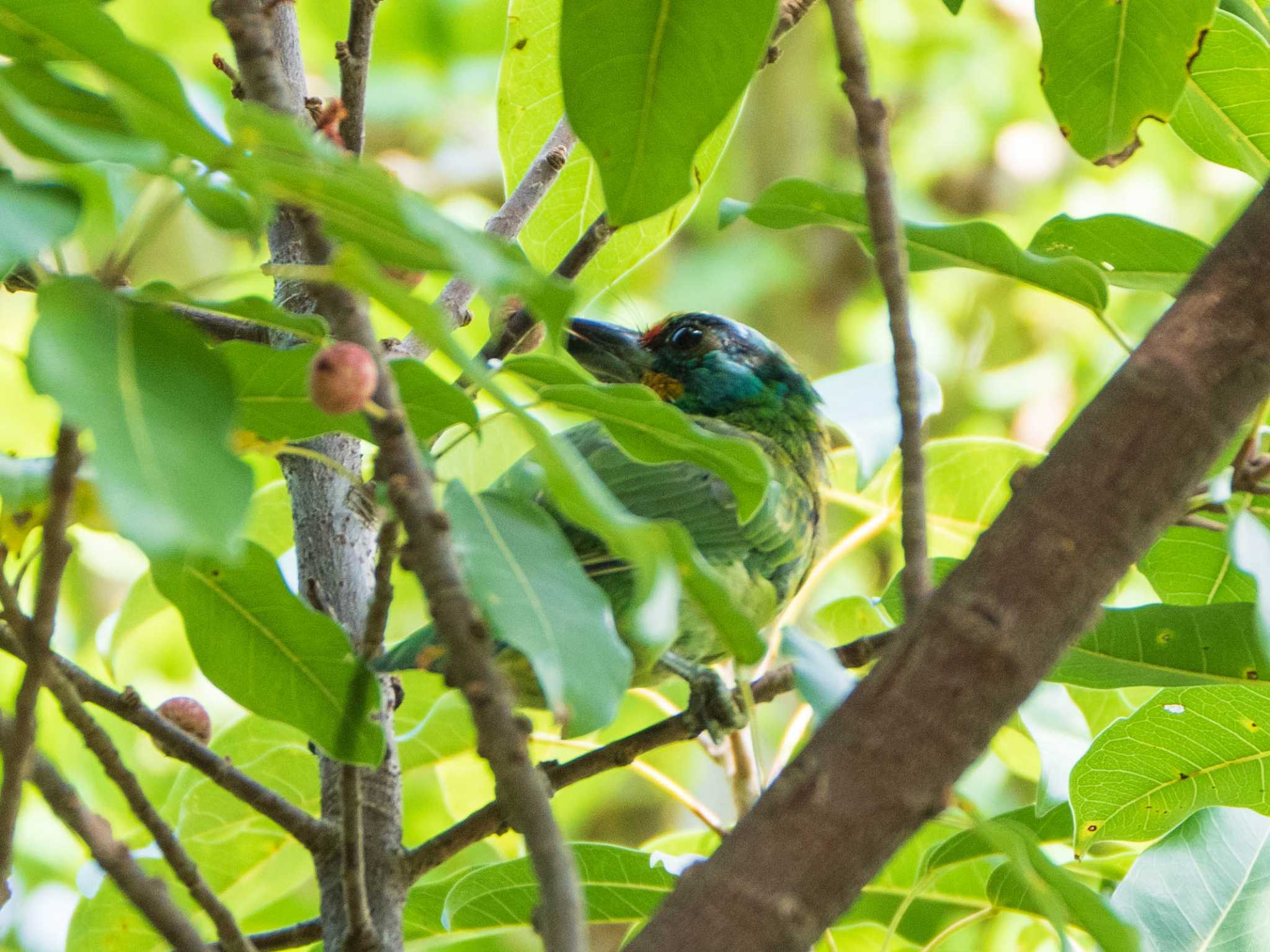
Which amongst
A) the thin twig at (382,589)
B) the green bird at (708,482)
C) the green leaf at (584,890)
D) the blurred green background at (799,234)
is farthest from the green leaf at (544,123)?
the blurred green background at (799,234)

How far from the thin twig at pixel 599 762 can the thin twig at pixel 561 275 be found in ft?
1.52

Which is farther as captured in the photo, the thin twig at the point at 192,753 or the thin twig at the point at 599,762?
the thin twig at the point at 599,762

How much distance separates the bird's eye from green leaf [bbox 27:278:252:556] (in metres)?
1.77

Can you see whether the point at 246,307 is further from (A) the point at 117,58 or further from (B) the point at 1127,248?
(B) the point at 1127,248

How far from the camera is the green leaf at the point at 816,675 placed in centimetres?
105

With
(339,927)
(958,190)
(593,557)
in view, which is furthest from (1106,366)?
(339,927)

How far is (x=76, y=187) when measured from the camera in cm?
95

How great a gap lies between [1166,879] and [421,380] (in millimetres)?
1021

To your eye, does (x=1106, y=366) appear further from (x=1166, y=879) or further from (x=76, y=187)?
(x=76, y=187)

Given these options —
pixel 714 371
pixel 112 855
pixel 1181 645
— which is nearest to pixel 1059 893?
pixel 1181 645

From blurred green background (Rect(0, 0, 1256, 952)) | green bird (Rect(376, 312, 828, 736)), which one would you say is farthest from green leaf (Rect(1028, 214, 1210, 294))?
blurred green background (Rect(0, 0, 1256, 952))

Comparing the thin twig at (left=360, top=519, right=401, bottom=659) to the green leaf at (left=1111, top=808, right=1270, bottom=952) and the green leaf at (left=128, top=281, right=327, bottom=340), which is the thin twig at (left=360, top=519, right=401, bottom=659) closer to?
the green leaf at (left=128, top=281, right=327, bottom=340)

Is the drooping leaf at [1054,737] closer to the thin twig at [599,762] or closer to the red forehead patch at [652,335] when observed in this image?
the thin twig at [599,762]

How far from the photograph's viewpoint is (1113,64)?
1568 mm
